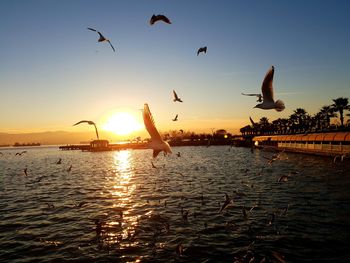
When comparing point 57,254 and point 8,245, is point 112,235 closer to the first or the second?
point 57,254

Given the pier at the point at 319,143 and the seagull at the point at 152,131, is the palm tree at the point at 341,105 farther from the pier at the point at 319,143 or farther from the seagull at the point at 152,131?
the seagull at the point at 152,131

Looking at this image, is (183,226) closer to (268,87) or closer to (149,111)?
(268,87)

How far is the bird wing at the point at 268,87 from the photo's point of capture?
9861mm

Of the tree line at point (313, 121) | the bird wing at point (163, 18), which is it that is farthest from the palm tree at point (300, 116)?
the bird wing at point (163, 18)

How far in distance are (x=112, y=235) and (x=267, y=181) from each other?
22806 millimetres

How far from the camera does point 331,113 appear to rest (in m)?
117

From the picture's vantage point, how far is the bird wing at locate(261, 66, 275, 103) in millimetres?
9861

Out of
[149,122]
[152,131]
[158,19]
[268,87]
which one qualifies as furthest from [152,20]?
[149,122]

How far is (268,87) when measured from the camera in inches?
396

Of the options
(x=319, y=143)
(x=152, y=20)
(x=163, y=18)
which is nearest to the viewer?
(x=152, y=20)

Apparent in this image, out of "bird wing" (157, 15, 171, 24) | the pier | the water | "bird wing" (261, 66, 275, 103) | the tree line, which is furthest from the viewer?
the tree line

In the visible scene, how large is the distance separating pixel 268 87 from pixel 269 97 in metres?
0.31

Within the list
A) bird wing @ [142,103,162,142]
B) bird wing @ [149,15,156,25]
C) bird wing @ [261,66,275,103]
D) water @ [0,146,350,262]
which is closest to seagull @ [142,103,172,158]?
bird wing @ [142,103,162,142]

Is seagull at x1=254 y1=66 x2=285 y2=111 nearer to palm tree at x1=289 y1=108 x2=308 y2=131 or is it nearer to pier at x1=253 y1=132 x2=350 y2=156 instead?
pier at x1=253 y1=132 x2=350 y2=156
